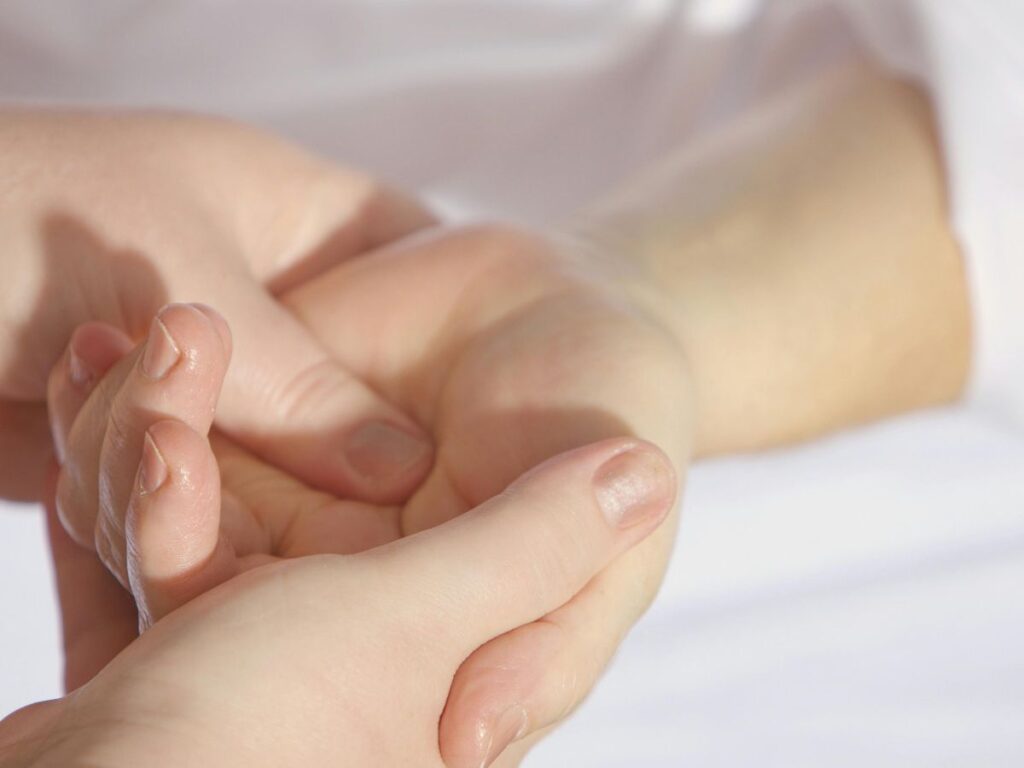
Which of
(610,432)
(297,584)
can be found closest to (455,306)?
(610,432)

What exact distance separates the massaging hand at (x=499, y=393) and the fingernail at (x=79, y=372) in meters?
0.05

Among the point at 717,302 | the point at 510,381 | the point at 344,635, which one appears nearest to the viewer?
the point at 344,635

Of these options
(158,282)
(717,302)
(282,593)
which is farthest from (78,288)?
(717,302)

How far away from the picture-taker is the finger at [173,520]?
471 millimetres

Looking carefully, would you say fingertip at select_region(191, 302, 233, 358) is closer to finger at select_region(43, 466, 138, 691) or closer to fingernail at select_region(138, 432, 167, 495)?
fingernail at select_region(138, 432, 167, 495)

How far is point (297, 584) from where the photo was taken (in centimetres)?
47

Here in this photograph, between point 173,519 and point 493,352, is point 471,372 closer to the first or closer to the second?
point 493,352

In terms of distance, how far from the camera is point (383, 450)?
24.8 inches

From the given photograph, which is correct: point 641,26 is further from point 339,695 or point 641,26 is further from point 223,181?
point 339,695

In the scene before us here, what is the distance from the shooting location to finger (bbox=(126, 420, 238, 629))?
47cm

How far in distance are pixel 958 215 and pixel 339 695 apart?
59 centimetres

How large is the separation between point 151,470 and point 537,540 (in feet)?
0.52

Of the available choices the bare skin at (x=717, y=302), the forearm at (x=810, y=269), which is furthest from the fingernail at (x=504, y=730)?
the forearm at (x=810, y=269)

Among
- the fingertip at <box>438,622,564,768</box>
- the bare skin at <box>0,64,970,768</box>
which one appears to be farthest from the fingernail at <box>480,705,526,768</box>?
the bare skin at <box>0,64,970,768</box>
